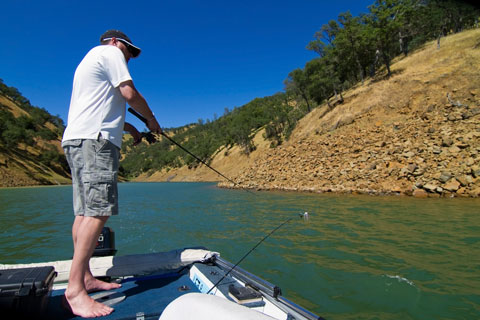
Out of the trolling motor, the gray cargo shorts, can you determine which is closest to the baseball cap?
the gray cargo shorts

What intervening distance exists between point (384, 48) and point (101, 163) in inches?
1370

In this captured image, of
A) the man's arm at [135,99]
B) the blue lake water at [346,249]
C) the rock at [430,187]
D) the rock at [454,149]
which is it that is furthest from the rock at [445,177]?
the man's arm at [135,99]

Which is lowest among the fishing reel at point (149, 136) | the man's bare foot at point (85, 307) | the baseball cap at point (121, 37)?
the man's bare foot at point (85, 307)

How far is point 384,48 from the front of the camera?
98.5 feet

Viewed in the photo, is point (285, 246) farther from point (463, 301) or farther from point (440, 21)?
point (440, 21)

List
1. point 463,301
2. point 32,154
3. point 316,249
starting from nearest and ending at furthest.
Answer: point 463,301 < point 316,249 < point 32,154

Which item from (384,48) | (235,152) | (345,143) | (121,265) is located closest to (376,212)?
(121,265)

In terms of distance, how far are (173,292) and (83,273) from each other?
71 centimetres

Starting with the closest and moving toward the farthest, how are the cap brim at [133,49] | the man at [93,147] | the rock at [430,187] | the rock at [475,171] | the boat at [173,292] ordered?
the boat at [173,292] → the man at [93,147] → the cap brim at [133,49] → the rock at [475,171] → the rock at [430,187]

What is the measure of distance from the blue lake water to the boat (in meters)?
1.30

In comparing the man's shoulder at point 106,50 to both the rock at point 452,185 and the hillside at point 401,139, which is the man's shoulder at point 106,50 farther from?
the rock at point 452,185

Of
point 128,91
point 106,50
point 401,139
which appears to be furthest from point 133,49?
point 401,139

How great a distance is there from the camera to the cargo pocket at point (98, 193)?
207cm

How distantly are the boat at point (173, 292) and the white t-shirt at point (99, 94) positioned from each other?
1.12 metres
